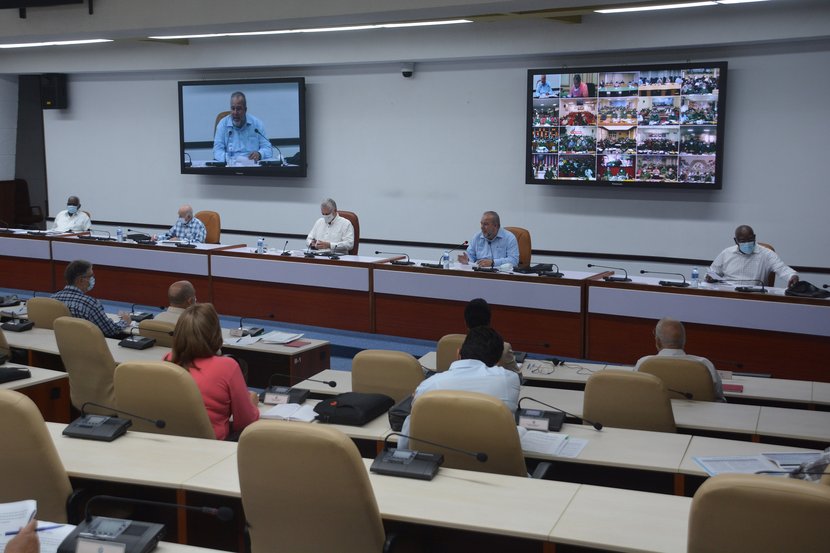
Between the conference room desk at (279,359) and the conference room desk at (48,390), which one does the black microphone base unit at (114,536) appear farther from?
the conference room desk at (279,359)

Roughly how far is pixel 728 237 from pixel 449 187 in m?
3.43

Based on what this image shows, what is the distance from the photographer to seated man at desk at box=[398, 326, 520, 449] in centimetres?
394

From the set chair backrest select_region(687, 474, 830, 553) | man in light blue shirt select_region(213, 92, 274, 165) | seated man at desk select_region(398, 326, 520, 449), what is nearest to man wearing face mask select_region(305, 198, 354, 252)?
man in light blue shirt select_region(213, 92, 274, 165)

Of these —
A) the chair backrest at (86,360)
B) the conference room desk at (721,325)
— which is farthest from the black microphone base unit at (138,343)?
the conference room desk at (721,325)

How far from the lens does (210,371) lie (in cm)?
423

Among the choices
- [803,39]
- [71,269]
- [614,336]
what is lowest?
[614,336]

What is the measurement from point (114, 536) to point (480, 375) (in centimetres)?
182

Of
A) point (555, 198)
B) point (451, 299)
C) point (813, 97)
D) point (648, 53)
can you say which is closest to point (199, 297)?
point (451, 299)

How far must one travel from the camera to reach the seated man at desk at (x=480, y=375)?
12.9 ft

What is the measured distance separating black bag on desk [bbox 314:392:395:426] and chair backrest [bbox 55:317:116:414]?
175 centimetres

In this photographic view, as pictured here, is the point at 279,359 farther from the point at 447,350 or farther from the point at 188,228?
the point at 188,228

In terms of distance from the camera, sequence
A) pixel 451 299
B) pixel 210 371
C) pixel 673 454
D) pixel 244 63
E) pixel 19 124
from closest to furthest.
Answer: pixel 673 454 → pixel 210 371 → pixel 451 299 → pixel 244 63 → pixel 19 124

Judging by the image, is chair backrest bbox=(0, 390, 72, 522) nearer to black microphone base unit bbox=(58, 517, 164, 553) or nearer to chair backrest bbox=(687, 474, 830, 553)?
black microphone base unit bbox=(58, 517, 164, 553)

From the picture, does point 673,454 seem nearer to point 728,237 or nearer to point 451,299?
point 451,299
